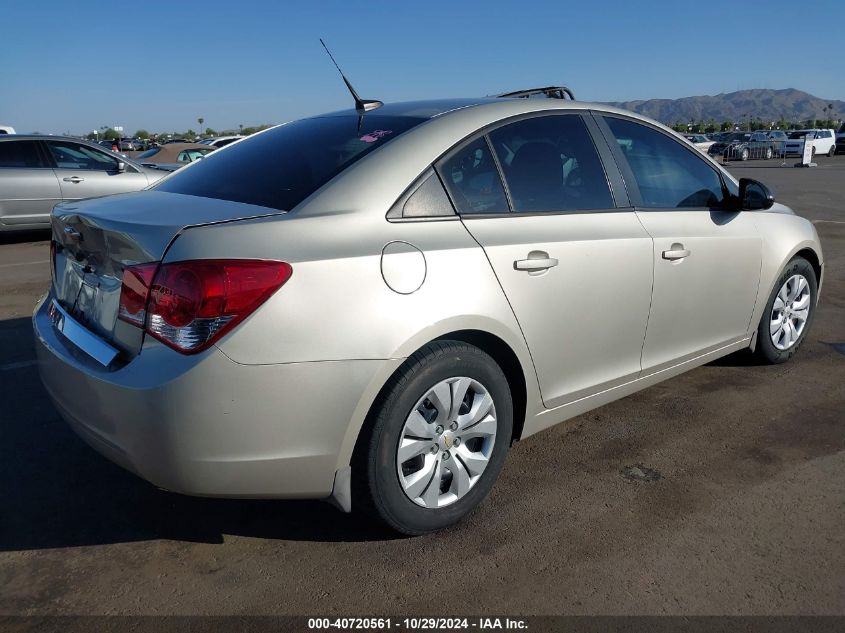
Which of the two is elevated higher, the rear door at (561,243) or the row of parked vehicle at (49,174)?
the rear door at (561,243)

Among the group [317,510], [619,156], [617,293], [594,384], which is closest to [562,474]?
[594,384]

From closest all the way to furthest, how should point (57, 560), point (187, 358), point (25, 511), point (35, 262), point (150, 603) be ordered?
1. point (187, 358)
2. point (150, 603)
3. point (57, 560)
4. point (25, 511)
5. point (35, 262)

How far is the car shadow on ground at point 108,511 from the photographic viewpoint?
2.80 metres

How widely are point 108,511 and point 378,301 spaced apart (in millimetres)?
1504

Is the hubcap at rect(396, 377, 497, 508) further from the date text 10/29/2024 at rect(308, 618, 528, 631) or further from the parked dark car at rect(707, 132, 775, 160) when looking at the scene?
→ the parked dark car at rect(707, 132, 775, 160)

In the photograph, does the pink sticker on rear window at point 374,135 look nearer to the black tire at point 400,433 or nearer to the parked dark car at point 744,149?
the black tire at point 400,433

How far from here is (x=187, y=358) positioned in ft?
7.30

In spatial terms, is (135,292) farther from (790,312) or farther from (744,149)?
(744,149)

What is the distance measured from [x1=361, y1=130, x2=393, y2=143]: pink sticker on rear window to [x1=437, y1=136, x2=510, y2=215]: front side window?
297 mm

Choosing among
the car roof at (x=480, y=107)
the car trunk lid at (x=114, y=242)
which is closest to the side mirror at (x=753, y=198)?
the car roof at (x=480, y=107)

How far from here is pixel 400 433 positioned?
255 cm

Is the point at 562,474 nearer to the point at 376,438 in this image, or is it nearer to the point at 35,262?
the point at 376,438

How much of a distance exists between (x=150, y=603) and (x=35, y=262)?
24.5 feet


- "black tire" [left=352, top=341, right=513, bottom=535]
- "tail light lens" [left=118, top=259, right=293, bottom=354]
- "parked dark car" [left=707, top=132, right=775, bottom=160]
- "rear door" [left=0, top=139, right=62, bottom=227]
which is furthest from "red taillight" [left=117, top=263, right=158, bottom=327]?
"parked dark car" [left=707, top=132, right=775, bottom=160]
